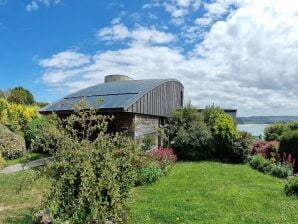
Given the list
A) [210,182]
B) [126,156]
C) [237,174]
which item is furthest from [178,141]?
[126,156]

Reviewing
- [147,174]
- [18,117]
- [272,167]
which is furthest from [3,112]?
[272,167]

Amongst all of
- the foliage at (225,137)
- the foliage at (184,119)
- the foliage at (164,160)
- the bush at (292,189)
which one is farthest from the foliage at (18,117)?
the bush at (292,189)

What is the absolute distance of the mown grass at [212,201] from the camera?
316 inches

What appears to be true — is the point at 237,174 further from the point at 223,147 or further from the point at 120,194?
the point at 120,194

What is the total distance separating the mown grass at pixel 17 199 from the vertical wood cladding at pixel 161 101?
232 inches

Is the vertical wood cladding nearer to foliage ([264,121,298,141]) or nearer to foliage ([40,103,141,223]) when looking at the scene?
foliage ([264,121,298,141])

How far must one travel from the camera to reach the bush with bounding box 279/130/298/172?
1578 centimetres

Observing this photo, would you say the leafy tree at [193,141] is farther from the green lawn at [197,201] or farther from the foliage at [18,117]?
the foliage at [18,117]

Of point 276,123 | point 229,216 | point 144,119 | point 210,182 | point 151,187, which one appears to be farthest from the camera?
point 276,123

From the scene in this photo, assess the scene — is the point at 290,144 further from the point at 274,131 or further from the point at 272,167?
the point at 274,131

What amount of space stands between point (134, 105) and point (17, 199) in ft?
24.8

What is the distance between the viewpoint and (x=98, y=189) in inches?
251

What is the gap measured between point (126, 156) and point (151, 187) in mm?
4231

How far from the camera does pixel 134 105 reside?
1622 centimetres
